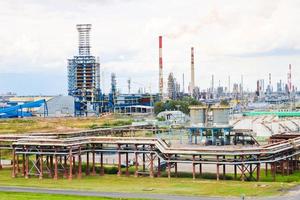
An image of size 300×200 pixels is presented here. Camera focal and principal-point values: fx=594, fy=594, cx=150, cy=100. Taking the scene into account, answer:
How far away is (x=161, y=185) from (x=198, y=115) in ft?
101

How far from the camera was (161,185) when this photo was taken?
60344 mm

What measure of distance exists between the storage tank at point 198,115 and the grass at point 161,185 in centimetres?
2351

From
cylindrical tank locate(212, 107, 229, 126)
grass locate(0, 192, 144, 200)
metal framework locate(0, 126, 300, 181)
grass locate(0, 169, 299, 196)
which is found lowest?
grass locate(0, 192, 144, 200)

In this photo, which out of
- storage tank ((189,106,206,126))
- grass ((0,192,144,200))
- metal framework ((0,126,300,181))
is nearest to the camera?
grass ((0,192,144,200))

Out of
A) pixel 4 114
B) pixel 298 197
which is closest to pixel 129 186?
pixel 298 197

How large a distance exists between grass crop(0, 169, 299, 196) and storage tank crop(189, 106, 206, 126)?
23.5 metres

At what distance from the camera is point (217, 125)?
284 feet

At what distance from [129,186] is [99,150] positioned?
548 inches

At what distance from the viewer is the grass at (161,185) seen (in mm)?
54969

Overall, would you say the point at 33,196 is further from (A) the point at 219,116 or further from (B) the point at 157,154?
(A) the point at 219,116

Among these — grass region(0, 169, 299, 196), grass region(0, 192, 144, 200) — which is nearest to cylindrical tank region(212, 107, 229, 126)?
grass region(0, 169, 299, 196)

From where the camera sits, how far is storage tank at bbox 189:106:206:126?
3499 inches

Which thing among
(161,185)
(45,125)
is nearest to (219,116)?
(161,185)

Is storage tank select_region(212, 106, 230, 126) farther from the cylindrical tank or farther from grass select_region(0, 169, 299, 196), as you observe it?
grass select_region(0, 169, 299, 196)
